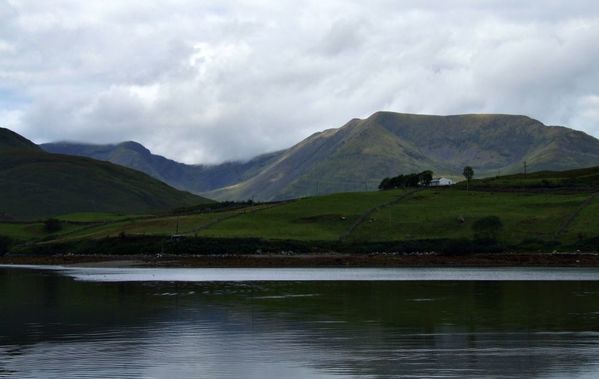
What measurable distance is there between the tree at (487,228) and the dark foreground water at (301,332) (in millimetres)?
70768

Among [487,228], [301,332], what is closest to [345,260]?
[487,228]

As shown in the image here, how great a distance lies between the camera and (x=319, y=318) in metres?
54.8

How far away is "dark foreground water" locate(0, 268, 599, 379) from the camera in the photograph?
35.0 m

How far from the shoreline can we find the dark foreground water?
187 ft

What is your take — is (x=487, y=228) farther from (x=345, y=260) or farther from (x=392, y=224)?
(x=345, y=260)

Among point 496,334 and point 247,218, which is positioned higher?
point 247,218

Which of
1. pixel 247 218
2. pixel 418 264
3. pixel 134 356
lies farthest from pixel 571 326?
pixel 247 218

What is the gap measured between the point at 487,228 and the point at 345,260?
3028 centimetres

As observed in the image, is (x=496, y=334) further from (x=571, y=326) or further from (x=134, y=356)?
(x=134, y=356)

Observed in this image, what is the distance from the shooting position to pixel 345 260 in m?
147

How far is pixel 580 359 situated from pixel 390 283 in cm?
5675

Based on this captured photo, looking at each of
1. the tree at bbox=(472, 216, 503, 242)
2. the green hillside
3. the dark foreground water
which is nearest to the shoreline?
the green hillside

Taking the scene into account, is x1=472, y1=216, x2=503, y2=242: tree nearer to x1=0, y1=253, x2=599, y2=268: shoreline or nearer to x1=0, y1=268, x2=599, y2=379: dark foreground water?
x1=0, y1=253, x2=599, y2=268: shoreline

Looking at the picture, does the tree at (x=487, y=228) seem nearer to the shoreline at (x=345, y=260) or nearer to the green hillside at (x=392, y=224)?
the green hillside at (x=392, y=224)
